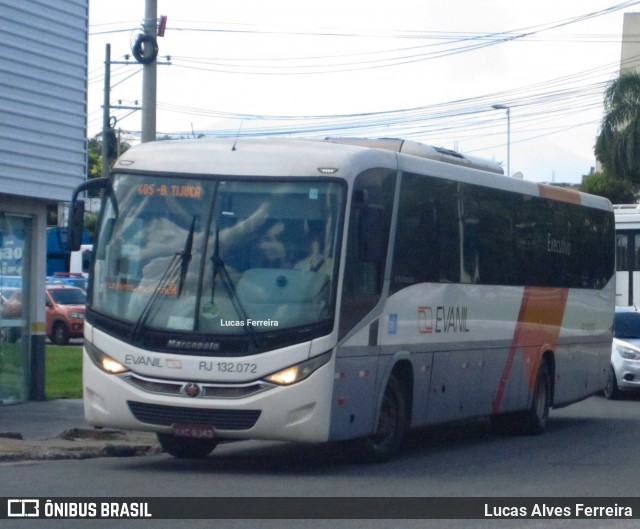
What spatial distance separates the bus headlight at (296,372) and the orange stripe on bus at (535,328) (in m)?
4.97

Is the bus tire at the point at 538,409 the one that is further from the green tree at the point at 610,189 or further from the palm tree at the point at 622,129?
the green tree at the point at 610,189

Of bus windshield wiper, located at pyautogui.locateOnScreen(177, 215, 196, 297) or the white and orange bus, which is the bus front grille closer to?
the white and orange bus

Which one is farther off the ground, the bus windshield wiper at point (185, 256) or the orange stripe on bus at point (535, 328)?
the bus windshield wiper at point (185, 256)

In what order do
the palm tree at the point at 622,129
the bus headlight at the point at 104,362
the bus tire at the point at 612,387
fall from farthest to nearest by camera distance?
the palm tree at the point at 622,129
the bus tire at the point at 612,387
the bus headlight at the point at 104,362

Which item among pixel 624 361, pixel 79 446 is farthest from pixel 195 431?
pixel 624 361

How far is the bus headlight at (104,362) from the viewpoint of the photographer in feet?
39.1

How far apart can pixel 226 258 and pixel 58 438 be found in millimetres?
3870

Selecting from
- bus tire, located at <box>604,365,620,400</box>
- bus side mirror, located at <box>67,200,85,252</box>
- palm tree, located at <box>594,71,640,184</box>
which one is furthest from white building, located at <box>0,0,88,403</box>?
palm tree, located at <box>594,71,640,184</box>

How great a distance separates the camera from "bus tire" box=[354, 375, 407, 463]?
12.9 meters

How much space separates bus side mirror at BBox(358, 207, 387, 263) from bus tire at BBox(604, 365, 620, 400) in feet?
39.1

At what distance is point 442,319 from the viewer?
1423 centimetres

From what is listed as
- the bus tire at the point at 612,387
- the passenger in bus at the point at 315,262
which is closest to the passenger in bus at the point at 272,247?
the passenger in bus at the point at 315,262

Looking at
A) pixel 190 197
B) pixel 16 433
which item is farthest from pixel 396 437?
pixel 16 433

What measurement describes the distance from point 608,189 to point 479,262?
163 feet
